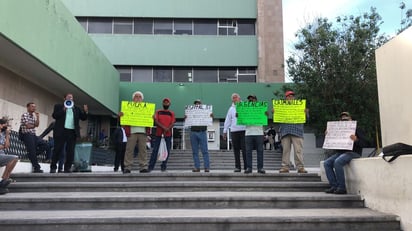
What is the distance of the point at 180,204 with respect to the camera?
607cm

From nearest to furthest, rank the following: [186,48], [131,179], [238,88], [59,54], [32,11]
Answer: [131,179]
[32,11]
[59,54]
[238,88]
[186,48]

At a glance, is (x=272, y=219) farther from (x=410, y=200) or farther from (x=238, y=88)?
(x=238, y=88)

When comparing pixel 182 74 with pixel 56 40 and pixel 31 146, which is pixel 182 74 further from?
pixel 31 146

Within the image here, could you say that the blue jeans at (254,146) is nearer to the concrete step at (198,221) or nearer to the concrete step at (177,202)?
the concrete step at (177,202)

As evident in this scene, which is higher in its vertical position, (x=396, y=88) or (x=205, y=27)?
(x=205, y=27)

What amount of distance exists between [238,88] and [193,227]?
20952 mm

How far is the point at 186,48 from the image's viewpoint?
27.8m

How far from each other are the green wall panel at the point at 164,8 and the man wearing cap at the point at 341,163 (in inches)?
899

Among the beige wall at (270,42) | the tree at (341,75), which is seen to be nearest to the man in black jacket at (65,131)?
the tree at (341,75)

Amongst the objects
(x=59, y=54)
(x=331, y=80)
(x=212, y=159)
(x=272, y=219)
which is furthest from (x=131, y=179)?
(x=331, y=80)

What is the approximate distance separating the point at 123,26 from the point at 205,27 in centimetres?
572

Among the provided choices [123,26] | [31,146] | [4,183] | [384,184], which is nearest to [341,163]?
[384,184]

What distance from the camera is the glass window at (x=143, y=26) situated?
28.3m

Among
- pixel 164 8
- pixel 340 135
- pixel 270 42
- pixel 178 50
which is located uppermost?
pixel 164 8
